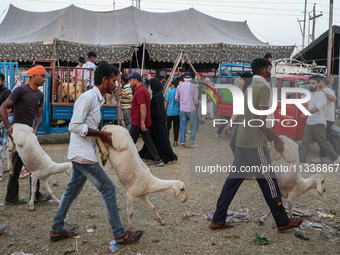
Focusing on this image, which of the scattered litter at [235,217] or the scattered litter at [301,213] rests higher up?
the scattered litter at [301,213]

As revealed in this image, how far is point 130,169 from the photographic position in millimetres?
3348

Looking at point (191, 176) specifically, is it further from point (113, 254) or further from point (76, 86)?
point (76, 86)

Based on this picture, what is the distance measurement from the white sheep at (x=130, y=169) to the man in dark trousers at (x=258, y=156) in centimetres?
53

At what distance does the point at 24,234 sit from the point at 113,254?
1170 millimetres

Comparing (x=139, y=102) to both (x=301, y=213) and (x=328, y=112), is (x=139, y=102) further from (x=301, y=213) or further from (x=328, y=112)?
(x=328, y=112)

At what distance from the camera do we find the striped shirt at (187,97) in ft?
26.6

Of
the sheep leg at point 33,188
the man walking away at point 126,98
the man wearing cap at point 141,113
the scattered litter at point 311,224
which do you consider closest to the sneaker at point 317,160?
the man wearing cap at point 141,113

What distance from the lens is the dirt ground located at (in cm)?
313

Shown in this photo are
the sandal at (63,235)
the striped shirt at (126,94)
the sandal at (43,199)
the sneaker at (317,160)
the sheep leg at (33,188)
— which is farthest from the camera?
the striped shirt at (126,94)

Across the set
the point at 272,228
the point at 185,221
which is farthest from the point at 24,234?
the point at 272,228

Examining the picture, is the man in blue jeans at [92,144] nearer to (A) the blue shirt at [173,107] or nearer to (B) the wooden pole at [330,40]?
(A) the blue shirt at [173,107]

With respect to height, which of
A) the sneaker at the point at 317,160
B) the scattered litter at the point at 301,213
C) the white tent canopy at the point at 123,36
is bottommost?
the scattered litter at the point at 301,213

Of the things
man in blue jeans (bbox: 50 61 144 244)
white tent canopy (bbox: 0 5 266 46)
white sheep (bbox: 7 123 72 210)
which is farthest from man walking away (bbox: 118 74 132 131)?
man in blue jeans (bbox: 50 61 144 244)

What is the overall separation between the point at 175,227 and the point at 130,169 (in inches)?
36.5
